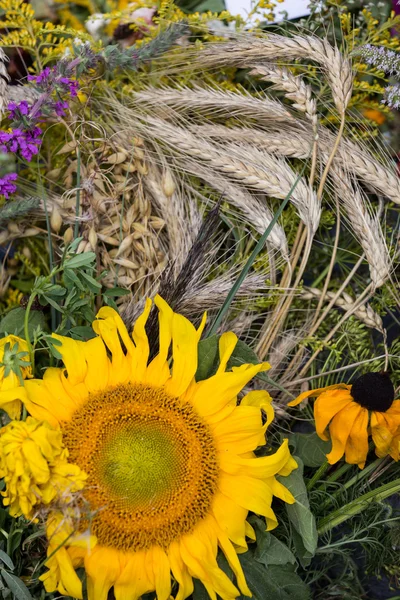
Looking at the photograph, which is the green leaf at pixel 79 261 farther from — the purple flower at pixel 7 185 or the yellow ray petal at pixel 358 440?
the yellow ray petal at pixel 358 440

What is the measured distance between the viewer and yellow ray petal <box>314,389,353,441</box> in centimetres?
97

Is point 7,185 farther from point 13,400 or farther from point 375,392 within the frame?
point 375,392

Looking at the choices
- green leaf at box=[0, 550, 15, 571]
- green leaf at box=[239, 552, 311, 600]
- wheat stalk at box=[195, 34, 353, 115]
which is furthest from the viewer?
wheat stalk at box=[195, 34, 353, 115]

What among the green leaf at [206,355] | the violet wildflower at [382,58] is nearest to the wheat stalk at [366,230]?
the violet wildflower at [382,58]

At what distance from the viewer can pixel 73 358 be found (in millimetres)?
907

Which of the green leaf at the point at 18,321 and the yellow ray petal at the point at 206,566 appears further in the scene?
the green leaf at the point at 18,321

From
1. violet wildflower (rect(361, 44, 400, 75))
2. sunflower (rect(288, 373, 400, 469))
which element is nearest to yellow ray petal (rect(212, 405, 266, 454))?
sunflower (rect(288, 373, 400, 469))

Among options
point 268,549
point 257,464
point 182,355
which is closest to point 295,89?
point 182,355

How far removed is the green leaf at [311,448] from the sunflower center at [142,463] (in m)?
0.20

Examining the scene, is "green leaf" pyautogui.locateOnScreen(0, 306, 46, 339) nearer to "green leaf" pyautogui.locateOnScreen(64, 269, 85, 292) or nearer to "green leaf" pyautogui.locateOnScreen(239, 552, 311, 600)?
"green leaf" pyautogui.locateOnScreen(64, 269, 85, 292)

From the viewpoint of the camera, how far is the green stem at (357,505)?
0.98m

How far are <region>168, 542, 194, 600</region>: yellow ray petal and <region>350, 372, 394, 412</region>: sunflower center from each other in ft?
1.06

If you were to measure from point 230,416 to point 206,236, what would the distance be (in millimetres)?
254

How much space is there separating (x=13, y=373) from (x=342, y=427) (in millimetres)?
455
